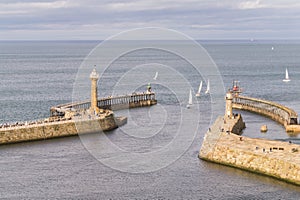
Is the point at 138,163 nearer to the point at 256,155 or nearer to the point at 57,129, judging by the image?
the point at 256,155

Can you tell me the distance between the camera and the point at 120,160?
5891cm

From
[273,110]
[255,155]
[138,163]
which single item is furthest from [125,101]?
[255,155]

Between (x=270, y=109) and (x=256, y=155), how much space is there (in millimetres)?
41394

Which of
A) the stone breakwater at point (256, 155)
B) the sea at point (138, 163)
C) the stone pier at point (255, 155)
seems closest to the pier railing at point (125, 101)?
the sea at point (138, 163)

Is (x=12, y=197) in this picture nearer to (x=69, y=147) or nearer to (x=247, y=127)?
(x=69, y=147)

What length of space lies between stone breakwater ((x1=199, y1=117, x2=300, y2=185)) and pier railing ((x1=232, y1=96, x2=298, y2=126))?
2123 centimetres

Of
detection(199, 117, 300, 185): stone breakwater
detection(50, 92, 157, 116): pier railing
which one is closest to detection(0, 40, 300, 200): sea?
detection(199, 117, 300, 185): stone breakwater

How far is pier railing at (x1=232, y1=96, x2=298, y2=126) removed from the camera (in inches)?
3190

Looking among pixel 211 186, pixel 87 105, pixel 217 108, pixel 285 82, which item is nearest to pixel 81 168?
pixel 211 186

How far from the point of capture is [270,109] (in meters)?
93.3

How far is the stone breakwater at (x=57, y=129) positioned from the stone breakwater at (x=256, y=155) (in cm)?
1886

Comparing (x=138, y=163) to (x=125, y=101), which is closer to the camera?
(x=138, y=163)

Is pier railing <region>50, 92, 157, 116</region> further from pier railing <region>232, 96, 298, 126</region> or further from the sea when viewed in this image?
pier railing <region>232, 96, 298, 126</region>

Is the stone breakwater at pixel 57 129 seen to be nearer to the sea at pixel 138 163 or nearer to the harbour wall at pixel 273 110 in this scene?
the sea at pixel 138 163
